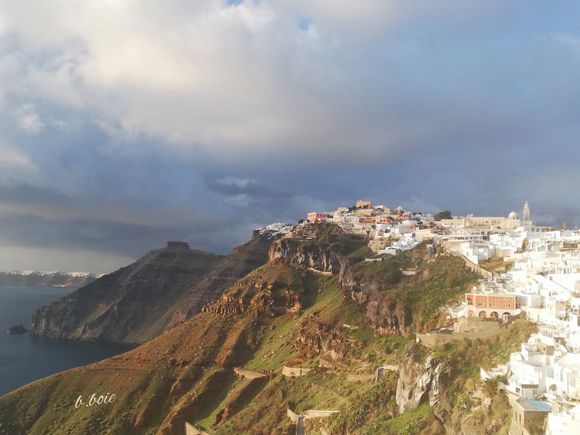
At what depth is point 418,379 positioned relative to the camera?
50.9m

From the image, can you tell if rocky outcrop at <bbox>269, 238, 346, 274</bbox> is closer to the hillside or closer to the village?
the hillside

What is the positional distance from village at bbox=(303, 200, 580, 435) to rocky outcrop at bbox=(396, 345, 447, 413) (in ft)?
10.4

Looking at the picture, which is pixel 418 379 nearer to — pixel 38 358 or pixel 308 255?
pixel 308 255

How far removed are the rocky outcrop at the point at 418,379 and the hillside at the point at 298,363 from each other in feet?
0.38

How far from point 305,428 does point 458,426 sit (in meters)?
25.0

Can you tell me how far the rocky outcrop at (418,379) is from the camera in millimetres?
49281

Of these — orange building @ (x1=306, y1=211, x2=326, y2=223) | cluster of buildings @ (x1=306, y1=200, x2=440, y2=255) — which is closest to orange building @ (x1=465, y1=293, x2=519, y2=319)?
cluster of buildings @ (x1=306, y1=200, x2=440, y2=255)

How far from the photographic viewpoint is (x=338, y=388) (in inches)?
2694

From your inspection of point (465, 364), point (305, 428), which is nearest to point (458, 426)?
point (465, 364)

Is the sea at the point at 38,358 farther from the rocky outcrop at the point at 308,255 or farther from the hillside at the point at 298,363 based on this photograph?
the rocky outcrop at the point at 308,255

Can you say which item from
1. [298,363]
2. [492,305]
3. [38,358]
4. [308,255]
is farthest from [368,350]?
[38,358]

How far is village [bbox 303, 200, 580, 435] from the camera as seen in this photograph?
1447 inches

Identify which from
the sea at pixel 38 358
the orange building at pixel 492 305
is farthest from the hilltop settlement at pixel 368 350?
the sea at pixel 38 358

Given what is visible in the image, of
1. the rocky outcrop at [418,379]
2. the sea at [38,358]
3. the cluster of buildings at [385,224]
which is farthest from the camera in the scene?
the sea at [38,358]
